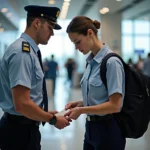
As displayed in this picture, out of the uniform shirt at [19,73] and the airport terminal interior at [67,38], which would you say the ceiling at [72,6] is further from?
the uniform shirt at [19,73]

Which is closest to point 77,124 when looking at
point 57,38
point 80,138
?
point 80,138

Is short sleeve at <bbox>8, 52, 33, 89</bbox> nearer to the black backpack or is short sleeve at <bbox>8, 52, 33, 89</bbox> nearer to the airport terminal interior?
the black backpack

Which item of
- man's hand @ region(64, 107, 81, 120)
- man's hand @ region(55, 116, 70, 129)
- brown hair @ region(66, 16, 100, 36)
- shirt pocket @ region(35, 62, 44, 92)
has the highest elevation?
brown hair @ region(66, 16, 100, 36)

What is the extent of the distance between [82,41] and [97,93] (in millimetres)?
377

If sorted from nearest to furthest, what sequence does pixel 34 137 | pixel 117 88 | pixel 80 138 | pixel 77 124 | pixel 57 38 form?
pixel 117 88
pixel 34 137
pixel 80 138
pixel 77 124
pixel 57 38

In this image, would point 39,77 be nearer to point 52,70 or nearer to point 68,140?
point 68,140

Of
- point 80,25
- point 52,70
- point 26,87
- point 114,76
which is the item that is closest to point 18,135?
point 26,87

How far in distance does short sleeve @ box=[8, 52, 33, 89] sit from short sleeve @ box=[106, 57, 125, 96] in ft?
1.64

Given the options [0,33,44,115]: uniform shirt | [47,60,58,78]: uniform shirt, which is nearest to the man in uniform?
[0,33,44,115]: uniform shirt

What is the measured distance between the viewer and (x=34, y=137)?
193 cm

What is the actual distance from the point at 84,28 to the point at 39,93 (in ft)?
1.75

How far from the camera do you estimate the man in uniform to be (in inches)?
67.9

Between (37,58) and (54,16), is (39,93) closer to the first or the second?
(37,58)

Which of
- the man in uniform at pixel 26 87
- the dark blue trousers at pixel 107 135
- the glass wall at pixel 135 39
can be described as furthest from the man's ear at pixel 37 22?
the glass wall at pixel 135 39
